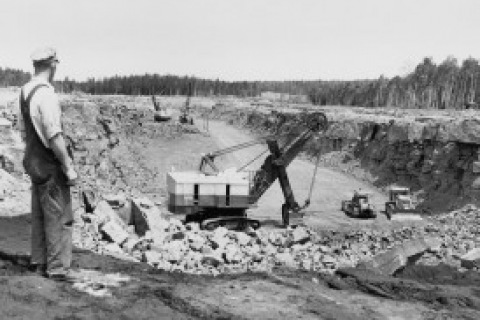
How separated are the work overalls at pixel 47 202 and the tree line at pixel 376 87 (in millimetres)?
57044

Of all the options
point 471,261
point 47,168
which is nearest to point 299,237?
point 471,261

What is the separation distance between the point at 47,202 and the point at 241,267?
5.05 m

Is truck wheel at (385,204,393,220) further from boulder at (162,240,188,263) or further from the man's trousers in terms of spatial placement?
the man's trousers

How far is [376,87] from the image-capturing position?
83.8 m

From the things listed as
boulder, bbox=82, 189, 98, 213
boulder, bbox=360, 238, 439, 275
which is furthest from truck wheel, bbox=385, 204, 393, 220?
boulder, bbox=82, 189, 98, 213

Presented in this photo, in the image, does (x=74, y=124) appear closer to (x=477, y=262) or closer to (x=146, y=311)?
(x=477, y=262)

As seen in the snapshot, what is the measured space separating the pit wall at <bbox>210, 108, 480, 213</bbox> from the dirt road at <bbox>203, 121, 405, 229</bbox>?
5.66ft

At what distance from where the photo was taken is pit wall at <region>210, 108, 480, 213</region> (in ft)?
91.5

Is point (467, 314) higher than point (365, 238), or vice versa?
point (467, 314)

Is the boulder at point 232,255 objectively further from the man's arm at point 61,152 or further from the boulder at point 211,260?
the man's arm at point 61,152

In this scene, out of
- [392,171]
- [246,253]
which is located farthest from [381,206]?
[246,253]

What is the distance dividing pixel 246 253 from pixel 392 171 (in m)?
25.6

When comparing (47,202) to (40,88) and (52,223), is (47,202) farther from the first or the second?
(40,88)

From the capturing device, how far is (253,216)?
24219 millimetres
